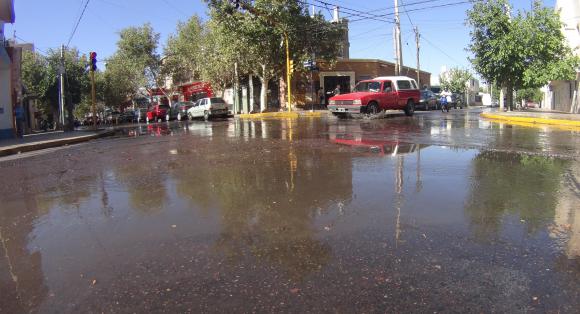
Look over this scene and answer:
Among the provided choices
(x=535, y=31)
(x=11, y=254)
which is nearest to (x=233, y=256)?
(x=11, y=254)

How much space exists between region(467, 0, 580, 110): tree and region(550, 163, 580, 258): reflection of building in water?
71.3ft

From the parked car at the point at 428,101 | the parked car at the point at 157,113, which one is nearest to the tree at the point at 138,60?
the parked car at the point at 157,113

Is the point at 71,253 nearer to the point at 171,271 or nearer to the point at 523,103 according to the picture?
the point at 171,271

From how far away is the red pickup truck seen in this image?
2288 cm

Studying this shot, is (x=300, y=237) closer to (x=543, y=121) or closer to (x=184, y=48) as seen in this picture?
(x=543, y=121)

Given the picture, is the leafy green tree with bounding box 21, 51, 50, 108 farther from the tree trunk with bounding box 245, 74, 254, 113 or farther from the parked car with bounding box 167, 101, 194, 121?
the tree trunk with bounding box 245, 74, 254, 113

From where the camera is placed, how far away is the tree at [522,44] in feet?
85.1

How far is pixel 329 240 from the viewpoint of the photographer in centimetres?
454

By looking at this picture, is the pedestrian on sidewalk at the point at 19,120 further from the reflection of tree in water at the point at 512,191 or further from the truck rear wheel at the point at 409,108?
the reflection of tree in water at the point at 512,191

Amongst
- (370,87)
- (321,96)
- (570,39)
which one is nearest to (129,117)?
(321,96)

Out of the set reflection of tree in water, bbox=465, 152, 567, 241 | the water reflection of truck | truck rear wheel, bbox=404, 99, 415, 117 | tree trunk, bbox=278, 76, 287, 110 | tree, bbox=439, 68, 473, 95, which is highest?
tree, bbox=439, 68, 473, 95

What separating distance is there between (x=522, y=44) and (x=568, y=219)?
2420cm

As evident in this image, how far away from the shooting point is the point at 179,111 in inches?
1604

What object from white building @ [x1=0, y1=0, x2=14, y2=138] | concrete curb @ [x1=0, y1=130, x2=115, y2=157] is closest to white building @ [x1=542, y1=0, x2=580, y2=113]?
concrete curb @ [x1=0, y1=130, x2=115, y2=157]
